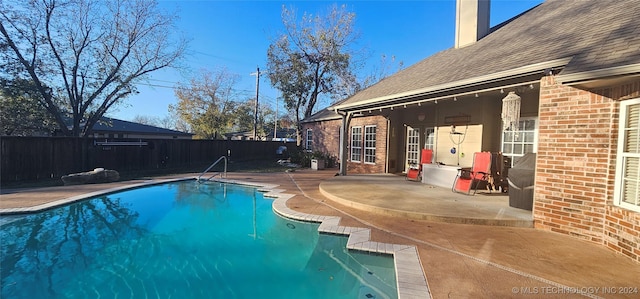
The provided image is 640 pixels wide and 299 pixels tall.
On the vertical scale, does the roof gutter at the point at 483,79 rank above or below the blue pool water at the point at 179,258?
above

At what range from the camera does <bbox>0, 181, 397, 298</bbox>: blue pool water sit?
132 inches

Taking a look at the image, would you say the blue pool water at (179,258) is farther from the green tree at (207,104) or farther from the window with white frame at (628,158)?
the green tree at (207,104)

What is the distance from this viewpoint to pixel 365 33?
22.6 m

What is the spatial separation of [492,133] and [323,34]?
54.3ft

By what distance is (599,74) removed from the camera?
3.48m

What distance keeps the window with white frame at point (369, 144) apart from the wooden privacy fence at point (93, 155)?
10.2 metres

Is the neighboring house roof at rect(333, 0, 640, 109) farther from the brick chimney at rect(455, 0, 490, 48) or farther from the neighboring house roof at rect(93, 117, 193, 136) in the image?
the neighboring house roof at rect(93, 117, 193, 136)

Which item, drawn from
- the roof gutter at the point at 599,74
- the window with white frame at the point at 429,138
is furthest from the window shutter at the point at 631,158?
the window with white frame at the point at 429,138

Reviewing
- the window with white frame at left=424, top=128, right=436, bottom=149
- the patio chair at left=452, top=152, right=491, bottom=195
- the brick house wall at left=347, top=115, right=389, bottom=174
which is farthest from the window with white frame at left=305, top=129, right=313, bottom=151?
the patio chair at left=452, top=152, right=491, bottom=195

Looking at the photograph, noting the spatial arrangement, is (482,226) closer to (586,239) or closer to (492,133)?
(586,239)

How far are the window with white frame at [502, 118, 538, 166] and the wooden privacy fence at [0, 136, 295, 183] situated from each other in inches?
613

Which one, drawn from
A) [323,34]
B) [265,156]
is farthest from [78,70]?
[323,34]

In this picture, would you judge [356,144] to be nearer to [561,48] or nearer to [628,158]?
[561,48]

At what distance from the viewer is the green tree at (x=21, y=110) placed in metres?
13.5
